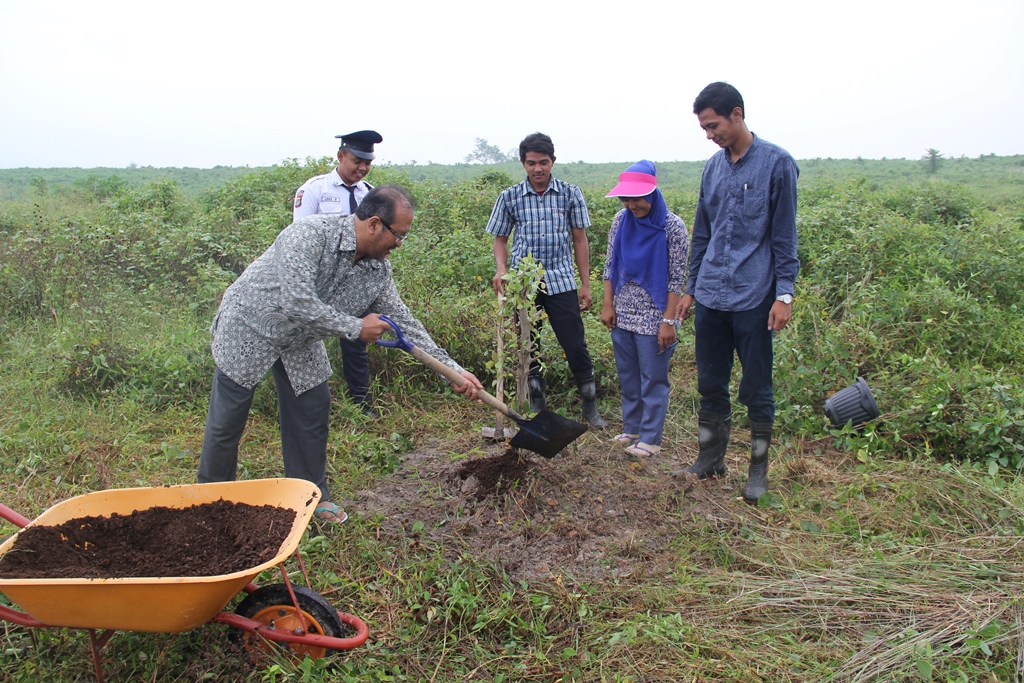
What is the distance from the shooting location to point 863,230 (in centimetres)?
771

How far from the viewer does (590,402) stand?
189 inches

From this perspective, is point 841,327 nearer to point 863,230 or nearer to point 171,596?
point 863,230

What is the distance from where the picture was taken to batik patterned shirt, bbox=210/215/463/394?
2916mm

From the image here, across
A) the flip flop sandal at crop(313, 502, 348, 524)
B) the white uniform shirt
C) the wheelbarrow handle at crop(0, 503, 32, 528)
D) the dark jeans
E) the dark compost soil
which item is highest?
the white uniform shirt

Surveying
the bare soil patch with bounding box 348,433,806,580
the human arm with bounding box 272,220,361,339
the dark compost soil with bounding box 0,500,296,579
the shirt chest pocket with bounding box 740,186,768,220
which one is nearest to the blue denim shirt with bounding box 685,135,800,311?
the shirt chest pocket with bounding box 740,186,768,220

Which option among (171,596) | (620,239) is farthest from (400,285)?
(171,596)

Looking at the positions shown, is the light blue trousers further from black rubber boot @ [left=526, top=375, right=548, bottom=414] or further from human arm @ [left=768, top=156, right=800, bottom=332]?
human arm @ [left=768, top=156, right=800, bottom=332]

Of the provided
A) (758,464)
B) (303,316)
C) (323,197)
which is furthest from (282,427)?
(758,464)

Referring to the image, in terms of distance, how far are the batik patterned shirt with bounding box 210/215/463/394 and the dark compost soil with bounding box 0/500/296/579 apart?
25.3 inches

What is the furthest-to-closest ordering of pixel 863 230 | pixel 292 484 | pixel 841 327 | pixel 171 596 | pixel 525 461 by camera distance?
pixel 863 230 < pixel 841 327 < pixel 525 461 < pixel 292 484 < pixel 171 596

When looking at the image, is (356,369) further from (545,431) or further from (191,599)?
(191,599)

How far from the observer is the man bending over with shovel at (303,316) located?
9.61 ft

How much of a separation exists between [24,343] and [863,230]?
320 inches

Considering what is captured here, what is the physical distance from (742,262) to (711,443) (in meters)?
1.03
